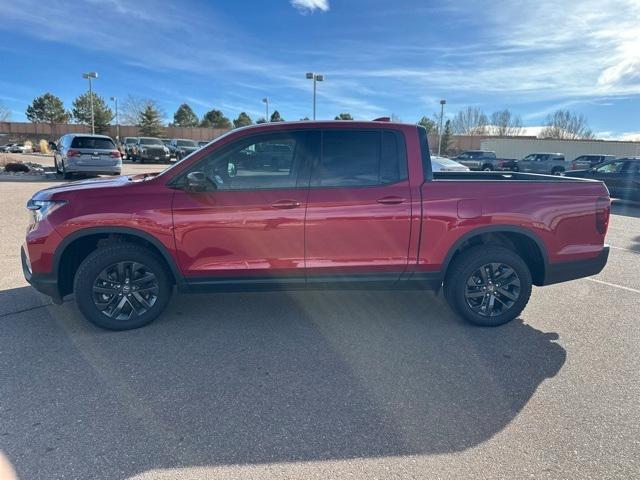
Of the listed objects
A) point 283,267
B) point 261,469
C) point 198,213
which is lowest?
point 261,469

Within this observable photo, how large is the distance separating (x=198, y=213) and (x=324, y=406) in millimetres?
1895

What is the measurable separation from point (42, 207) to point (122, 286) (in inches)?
38.0

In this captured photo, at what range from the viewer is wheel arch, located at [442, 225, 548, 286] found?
3910 mm

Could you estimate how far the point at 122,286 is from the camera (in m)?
3.76

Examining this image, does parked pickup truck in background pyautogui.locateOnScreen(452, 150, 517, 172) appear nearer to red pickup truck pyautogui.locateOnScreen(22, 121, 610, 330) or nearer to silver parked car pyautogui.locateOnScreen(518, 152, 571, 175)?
silver parked car pyautogui.locateOnScreen(518, 152, 571, 175)

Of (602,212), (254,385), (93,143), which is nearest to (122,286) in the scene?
(254,385)

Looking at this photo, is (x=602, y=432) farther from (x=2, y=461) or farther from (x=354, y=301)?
(x=2, y=461)

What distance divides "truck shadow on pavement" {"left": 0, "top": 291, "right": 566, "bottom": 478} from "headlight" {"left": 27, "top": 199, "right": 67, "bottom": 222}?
40.6 inches

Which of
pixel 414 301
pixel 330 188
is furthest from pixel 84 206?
pixel 414 301

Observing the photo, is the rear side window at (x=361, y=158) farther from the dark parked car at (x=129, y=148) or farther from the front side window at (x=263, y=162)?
the dark parked car at (x=129, y=148)

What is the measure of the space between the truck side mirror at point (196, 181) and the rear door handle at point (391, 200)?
1.52 meters

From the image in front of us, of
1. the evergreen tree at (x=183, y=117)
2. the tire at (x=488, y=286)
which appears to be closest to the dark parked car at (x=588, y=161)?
the tire at (x=488, y=286)

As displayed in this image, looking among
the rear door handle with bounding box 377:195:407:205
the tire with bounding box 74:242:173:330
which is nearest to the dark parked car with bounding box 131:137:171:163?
the tire with bounding box 74:242:173:330

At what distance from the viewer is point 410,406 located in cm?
284
